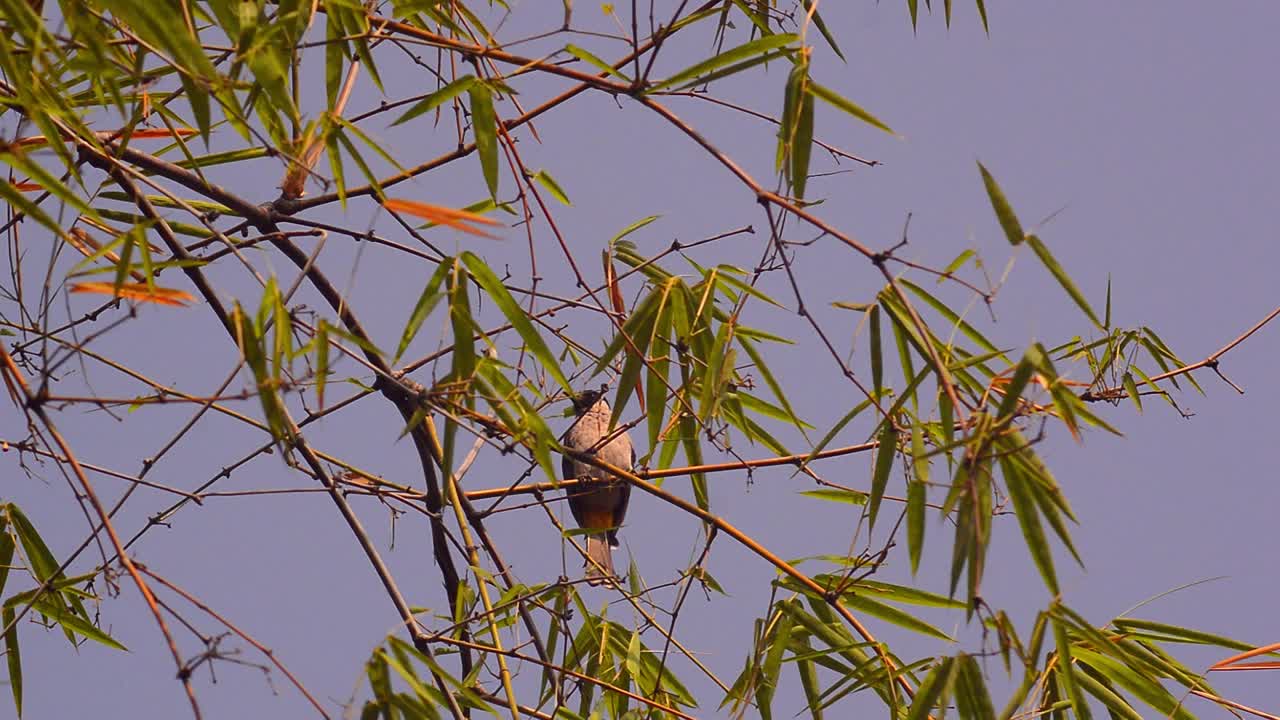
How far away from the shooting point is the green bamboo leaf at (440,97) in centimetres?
186

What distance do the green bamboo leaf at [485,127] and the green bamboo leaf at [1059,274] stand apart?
75 cm

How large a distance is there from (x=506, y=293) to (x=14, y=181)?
72 centimetres

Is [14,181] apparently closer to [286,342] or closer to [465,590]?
[286,342]

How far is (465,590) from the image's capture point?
206 centimetres

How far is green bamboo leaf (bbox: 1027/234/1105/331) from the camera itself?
5.17 ft

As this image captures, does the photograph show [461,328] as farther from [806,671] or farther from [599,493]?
[599,493]

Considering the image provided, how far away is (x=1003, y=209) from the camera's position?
1571 millimetres

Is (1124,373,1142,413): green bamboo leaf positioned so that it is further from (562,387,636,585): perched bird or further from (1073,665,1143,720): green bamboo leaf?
(562,387,636,585): perched bird

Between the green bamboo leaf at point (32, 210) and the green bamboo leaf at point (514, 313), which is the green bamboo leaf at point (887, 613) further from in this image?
the green bamboo leaf at point (32, 210)

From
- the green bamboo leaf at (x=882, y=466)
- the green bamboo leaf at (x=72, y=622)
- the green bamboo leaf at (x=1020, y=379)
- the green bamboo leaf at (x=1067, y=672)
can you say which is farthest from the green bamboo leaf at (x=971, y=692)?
the green bamboo leaf at (x=72, y=622)

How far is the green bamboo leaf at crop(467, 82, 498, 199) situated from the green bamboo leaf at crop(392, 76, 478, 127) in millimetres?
11

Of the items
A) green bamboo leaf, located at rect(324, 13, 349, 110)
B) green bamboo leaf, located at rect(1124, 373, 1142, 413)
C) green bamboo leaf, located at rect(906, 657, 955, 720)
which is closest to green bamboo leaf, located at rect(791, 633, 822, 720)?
green bamboo leaf, located at rect(906, 657, 955, 720)

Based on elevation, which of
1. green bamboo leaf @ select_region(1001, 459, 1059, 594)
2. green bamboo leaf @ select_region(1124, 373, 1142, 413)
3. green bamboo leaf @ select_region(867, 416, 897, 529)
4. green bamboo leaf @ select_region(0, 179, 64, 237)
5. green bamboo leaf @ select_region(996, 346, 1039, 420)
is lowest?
green bamboo leaf @ select_region(1001, 459, 1059, 594)

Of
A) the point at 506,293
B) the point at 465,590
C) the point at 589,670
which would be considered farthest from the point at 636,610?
the point at 506,293
